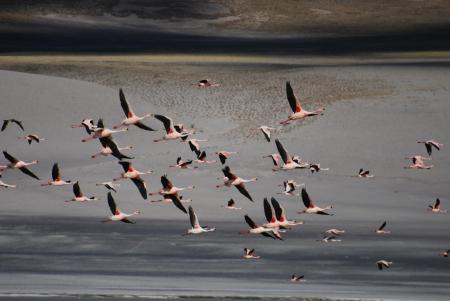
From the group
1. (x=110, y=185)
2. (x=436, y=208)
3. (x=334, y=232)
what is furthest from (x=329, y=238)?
(x=110, y=185)

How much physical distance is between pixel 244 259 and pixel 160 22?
66707 millimetres

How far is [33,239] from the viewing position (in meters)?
24.8

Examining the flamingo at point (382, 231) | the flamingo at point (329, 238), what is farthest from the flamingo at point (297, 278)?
the flamingo at point (382, 231)

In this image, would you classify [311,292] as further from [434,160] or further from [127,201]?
[434,160]

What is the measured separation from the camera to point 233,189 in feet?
99.9

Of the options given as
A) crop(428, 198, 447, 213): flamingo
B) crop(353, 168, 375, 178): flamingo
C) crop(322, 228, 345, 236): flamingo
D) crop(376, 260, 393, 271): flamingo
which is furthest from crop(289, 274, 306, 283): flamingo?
crop(353, 168, 375, 178): flamingo

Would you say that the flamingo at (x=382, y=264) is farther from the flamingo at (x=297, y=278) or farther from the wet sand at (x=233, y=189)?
the flamingo at (x=297, y=278)

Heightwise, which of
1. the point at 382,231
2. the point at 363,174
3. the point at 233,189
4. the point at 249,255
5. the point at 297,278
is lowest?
the point at 233,189

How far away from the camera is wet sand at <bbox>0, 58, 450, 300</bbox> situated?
21.6 meters

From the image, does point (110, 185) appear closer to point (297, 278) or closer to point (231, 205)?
point (231, 205)

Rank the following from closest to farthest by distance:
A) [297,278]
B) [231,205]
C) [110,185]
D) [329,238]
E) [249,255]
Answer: [297,278] < [249,255] < [329,238] < [231,205] < [110,185]

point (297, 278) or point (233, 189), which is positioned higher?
point (297, 278)

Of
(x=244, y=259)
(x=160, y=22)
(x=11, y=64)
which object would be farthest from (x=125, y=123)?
(x=160, y=22)

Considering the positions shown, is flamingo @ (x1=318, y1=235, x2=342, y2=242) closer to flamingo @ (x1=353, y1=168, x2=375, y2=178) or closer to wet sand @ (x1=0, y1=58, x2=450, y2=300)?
wet sand @ (x1=0, y1=58, x2=450, y2=300)
